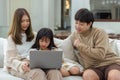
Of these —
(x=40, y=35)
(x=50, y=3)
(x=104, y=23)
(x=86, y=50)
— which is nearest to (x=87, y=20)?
(x=86, y=50)

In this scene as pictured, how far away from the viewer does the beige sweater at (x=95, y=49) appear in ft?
8.47

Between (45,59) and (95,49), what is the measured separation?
19.1 inches

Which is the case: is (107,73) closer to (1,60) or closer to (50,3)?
(1,60)

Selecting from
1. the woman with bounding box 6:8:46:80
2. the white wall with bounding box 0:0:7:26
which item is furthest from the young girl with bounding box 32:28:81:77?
the white wall with bounding box 0:0:7:26

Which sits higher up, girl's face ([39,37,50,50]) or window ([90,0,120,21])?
window ([90,0,120,21])

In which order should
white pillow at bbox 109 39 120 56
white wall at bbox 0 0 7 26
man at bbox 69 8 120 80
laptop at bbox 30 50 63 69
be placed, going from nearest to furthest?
laptop at bbox 30 50 63 69
man at bbox 69 8 120 80
white pillow at bbox 109 39 120 56
white wall at bbox 0 0 7 26

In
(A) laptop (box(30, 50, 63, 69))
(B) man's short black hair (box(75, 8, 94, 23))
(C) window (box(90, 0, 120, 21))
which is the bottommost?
(A) laptop (box(30, 50, 63, 69))

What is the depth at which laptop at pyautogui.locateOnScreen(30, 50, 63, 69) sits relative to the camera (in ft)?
7.89

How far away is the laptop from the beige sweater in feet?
0.88

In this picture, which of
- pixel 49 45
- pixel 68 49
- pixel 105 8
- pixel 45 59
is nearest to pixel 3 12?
pixel 105 8

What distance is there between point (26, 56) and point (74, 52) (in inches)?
20.5

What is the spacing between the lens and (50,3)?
6180 millimetres

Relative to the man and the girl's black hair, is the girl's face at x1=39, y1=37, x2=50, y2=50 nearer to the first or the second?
the girl's black hair

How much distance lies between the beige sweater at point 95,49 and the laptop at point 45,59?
0.27 meters
